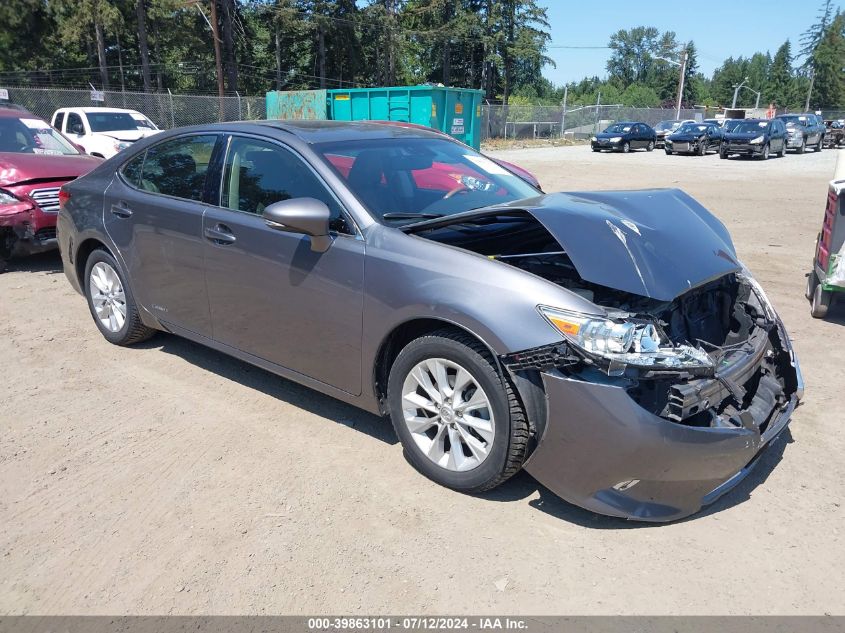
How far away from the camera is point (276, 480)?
136 inches

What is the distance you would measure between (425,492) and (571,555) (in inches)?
31.5

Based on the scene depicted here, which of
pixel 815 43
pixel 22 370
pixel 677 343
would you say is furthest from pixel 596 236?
pixel 815 43

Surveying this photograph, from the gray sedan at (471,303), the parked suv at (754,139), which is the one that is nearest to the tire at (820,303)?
the gray sedan at (471,303)

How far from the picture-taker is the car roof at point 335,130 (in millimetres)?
3996

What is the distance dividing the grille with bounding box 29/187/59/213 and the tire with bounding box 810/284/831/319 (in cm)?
781

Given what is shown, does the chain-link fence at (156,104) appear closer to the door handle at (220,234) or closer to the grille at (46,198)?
the grille at (46,198)

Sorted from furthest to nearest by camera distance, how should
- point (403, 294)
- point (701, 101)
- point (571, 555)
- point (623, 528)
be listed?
point (701, 101) → point (403, 294) → point (623, 528) → point (571, 555)

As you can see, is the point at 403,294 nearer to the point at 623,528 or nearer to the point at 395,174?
the point at 395,174

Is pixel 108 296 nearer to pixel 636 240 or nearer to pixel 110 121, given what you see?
pixel 636 240

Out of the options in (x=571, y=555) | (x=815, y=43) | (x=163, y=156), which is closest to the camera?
(x=571, y=555)

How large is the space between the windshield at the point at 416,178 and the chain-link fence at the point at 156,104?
23238mm

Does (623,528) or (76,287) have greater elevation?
(76,287)

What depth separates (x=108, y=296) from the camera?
5137 millimetres

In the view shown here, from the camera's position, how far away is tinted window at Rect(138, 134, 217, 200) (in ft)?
14.2
